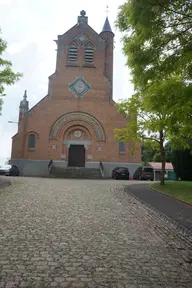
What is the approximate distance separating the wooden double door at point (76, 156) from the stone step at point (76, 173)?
73.2 inches

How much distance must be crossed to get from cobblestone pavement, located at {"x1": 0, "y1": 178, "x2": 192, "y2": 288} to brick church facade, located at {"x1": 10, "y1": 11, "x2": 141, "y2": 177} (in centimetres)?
2413

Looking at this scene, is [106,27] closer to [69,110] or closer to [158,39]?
[69,110]

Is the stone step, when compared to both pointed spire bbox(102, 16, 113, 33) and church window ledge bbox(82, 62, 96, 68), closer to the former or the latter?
church window ledge bbox(82, 62, 96, 68)

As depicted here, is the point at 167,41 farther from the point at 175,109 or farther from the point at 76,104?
the point at 76,104

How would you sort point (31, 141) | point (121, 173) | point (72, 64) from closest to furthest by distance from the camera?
point (121, 173), point (31, 141), point (72, 64)

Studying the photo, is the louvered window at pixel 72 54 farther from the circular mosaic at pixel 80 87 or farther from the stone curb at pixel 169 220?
the stone curb at pixel 169 220

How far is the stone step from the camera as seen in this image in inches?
1161

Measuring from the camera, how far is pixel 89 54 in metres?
36.2

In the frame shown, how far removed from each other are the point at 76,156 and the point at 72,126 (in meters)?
3.70

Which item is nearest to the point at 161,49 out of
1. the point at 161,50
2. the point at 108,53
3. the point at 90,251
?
the point at 161,50

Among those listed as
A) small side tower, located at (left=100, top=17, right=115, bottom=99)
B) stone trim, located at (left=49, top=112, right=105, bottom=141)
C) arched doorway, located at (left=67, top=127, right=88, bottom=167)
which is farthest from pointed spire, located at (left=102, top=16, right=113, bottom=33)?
arched doorway, located at (left=67, top=127, right=88, bottom=167)

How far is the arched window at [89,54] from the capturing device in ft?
118

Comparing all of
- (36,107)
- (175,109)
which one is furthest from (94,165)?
(175,109)

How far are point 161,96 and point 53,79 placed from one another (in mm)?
28180
